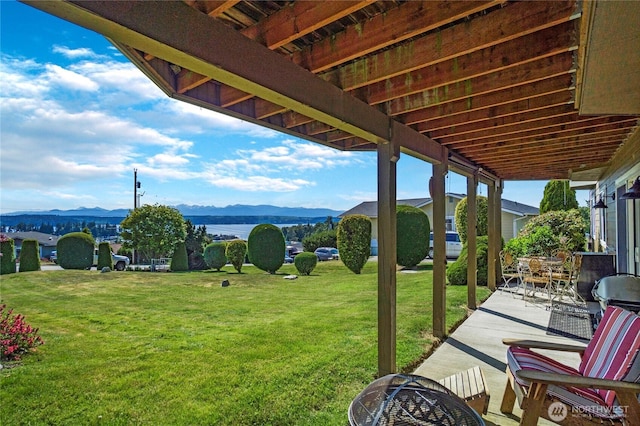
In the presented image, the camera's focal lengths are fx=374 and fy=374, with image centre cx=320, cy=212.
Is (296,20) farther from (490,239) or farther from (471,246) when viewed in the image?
(490,239)

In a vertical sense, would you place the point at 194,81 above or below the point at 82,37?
below

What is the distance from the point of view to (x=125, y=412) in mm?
3244

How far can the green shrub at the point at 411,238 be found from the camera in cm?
1472

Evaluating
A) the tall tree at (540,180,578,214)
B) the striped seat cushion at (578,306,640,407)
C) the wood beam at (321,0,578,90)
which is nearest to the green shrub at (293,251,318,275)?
the striped seat cushion at (578,306,640,407)

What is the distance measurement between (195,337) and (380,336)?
3149 millimetres

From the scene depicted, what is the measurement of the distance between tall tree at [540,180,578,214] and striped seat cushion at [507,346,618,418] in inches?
698

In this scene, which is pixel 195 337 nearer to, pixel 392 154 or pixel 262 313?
pixel 262 313

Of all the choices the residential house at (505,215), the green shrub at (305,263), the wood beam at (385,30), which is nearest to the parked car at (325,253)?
the residential house at (505,215)

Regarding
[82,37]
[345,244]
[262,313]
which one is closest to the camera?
[82,37]

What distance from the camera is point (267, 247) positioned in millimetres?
14625

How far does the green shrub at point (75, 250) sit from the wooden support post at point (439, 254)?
16027mm

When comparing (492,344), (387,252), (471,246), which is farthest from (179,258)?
(387,252)

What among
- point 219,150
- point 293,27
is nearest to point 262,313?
point 293,27

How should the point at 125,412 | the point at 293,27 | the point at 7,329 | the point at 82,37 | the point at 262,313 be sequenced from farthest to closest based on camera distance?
1. the point at 262,313
2. the point at 82,37
3. the point at 7,329
4. the point at 125,412
5. the point at 293,27
